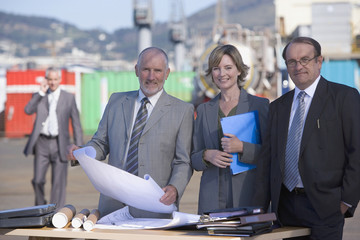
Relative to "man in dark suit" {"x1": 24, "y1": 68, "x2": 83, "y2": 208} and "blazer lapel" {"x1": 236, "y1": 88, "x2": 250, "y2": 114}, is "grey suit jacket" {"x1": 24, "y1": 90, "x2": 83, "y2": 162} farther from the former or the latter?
"blazer lapel" {"x1": 236, "y1": 88, "x2": 250, "y2": 114}

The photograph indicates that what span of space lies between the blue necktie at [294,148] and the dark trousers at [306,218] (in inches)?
3.1

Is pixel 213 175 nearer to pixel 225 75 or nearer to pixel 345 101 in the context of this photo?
pixel 225 75

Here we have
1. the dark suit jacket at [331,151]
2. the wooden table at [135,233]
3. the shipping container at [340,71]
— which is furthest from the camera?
the shipping container at [340,71]

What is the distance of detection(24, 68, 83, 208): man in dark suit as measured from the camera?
29.2 ft

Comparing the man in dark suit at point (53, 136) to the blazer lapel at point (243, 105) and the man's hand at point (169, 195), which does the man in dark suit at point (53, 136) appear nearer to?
the blazer lapel at point (243, 105)

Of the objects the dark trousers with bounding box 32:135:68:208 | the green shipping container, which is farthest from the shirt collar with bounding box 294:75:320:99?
the green shipping container

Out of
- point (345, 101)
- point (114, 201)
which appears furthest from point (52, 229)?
point (345, 101)

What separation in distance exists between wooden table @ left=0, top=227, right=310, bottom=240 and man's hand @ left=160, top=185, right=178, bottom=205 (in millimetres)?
233

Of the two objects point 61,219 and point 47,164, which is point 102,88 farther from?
point 61,219

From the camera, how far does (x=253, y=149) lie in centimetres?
412

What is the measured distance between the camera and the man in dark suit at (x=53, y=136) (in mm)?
8898

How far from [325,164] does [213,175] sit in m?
0.81

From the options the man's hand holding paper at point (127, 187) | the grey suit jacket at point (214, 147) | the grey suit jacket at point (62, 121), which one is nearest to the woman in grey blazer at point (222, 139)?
the grey suit jacket at point (214, 147)

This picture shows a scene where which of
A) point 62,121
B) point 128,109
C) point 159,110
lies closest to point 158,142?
point 159,110
